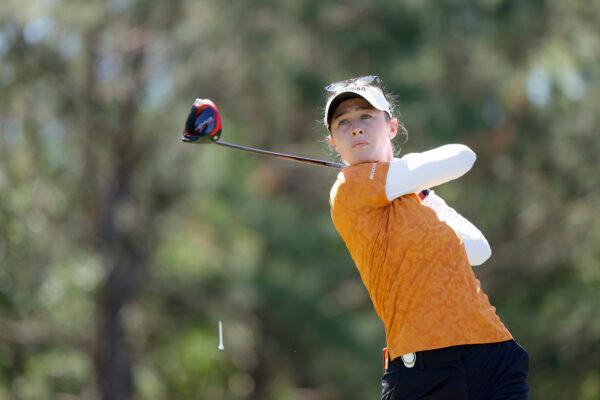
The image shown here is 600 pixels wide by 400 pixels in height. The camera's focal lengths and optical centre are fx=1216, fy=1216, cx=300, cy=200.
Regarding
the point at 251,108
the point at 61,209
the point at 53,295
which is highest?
the point at 251,108

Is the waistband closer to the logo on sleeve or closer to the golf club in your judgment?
the logo on sleeve

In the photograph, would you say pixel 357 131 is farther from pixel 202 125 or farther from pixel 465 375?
pixel 465 375

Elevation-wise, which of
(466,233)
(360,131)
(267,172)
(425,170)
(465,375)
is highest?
(267,172)

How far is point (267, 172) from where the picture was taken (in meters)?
17.3

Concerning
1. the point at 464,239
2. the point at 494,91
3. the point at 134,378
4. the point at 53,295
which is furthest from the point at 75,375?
the point at 464,239

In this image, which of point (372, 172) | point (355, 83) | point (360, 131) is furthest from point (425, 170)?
point (355, 83)

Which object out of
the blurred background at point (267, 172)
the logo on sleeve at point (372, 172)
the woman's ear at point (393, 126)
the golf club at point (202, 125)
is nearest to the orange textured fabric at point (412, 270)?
the logo on sleeve at point (372, 172)

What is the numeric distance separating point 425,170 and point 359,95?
34 centimetres

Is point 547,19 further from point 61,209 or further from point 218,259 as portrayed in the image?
point 61,209

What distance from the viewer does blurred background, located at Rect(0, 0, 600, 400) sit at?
605 inches

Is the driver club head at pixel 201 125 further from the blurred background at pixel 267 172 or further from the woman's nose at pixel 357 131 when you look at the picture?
the blurred background at pixel 267 172

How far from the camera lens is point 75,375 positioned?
18.1 m

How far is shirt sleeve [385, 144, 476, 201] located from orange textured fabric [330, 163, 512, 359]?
0.12 ft

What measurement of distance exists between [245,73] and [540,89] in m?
3.89
